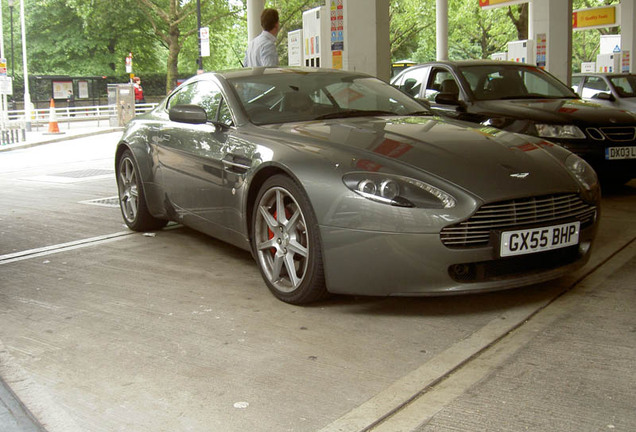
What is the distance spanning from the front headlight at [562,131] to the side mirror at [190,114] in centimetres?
388

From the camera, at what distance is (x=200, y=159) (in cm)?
512

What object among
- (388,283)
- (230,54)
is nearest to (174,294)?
(388,283)

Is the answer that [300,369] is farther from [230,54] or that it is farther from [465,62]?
[230,54]

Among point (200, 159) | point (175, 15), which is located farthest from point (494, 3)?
point (200, 159)

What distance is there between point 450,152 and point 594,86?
1235 cm

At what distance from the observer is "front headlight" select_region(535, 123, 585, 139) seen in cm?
760

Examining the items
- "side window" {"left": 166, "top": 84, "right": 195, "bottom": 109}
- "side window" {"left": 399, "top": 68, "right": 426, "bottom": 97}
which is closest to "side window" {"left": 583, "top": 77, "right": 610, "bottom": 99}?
"side window" {"left": 399, "top": 68, "right": 426, "bottom": 97}

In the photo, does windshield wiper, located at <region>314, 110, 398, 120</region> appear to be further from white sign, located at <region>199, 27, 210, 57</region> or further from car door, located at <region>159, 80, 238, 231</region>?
white sign, located at <region>199, 27, 210, 57</region>

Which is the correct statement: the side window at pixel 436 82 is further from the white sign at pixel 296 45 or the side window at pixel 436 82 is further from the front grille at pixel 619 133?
the white sign at pixel 296 45

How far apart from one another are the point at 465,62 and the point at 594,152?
191 centimetres

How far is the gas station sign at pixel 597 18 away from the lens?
98.8 ft

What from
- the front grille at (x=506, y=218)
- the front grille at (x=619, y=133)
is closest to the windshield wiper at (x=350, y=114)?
the front grille at (x=506, y=218)

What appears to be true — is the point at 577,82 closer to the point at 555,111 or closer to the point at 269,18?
the point at 555,111

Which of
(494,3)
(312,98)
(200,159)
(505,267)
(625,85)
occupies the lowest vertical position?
(505,267)
